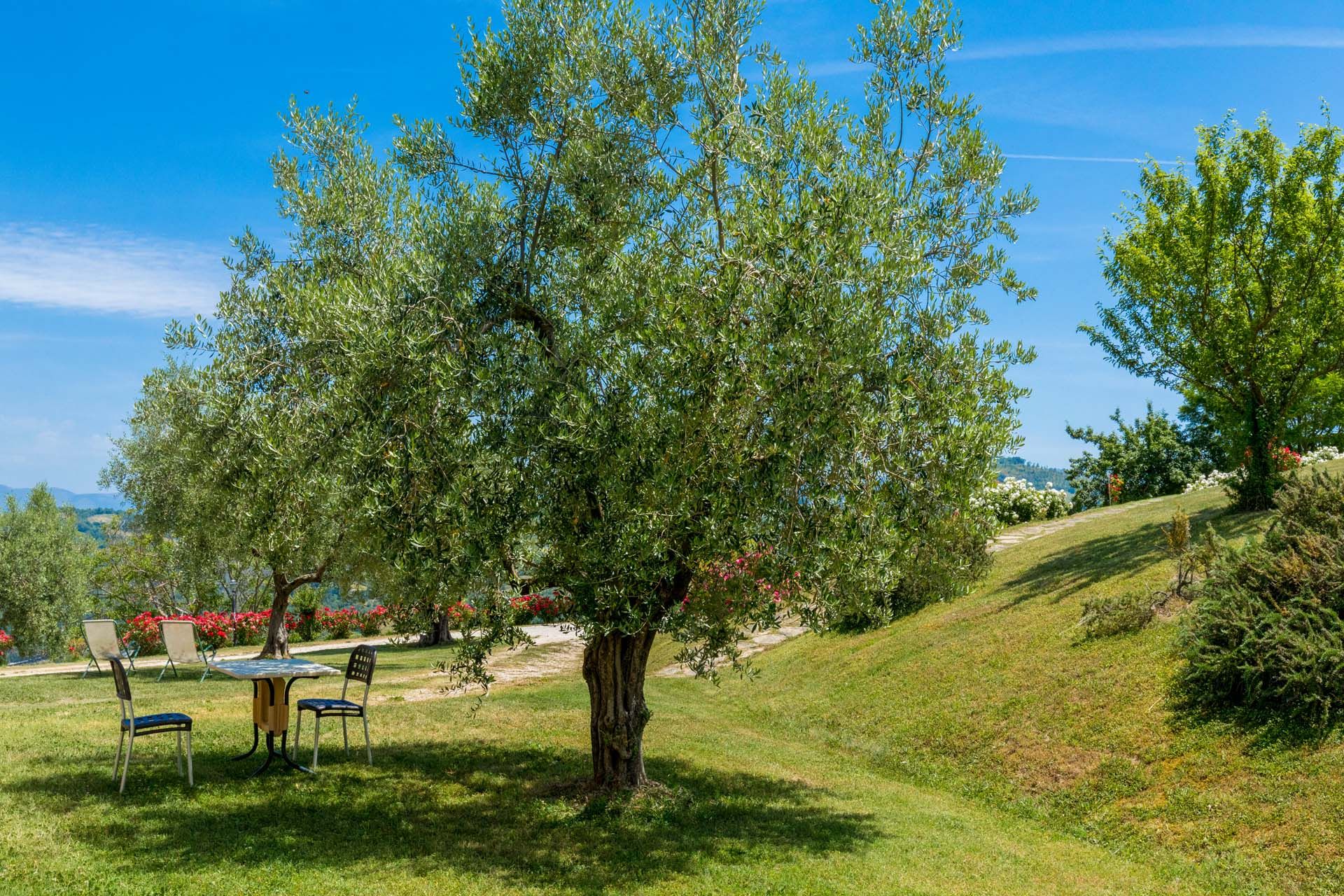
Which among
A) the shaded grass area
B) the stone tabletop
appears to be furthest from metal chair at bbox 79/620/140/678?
the stone tabletop

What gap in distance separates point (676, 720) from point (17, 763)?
9.86m

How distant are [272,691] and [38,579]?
39585 mm

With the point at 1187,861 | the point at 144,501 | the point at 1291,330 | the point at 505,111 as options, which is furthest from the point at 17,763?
the point at 1291,330

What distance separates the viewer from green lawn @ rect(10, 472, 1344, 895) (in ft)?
26.1

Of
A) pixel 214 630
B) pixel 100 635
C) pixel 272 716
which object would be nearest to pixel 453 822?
pixel 272 716

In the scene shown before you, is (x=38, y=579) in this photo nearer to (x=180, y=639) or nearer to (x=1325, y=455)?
(x=180, y=639)

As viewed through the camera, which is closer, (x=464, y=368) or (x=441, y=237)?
(x=464, y=368)

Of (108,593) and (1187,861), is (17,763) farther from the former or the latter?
(108,593)

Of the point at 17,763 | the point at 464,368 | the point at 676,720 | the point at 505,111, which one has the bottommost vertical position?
the point at 676,720

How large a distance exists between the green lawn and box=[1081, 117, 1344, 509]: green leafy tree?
4.63m

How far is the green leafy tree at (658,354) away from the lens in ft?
26.2

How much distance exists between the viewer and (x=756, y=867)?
27.3 feet

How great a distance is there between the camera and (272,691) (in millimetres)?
10961

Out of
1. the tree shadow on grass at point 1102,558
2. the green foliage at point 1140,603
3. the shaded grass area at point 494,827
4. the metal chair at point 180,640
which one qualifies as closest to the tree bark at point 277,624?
the metal chair at point 180,640
